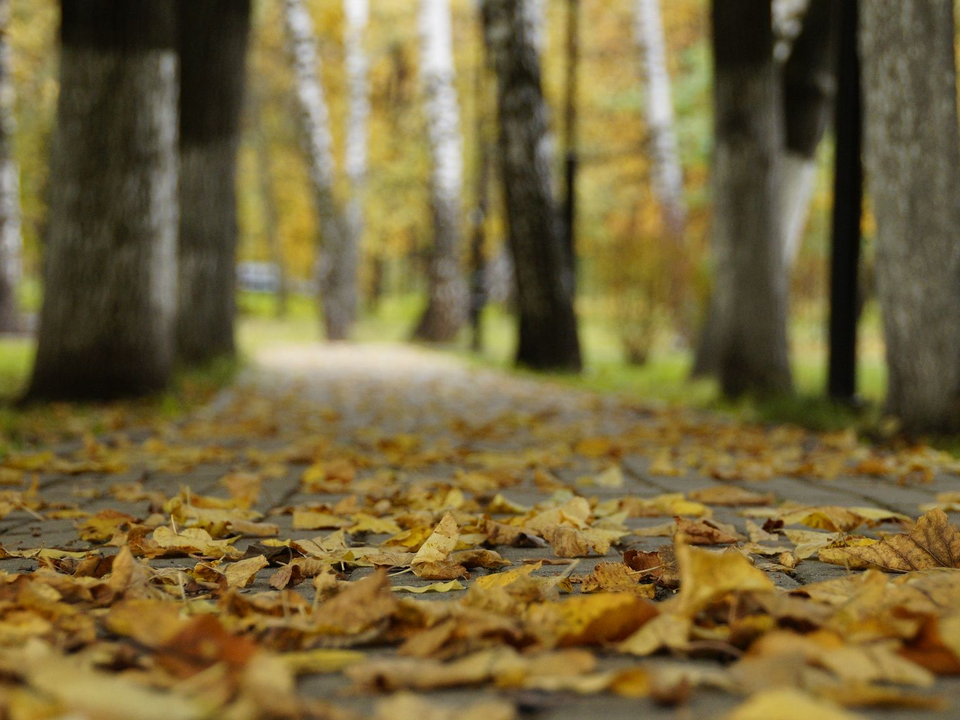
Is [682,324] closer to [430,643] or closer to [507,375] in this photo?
[507,375]

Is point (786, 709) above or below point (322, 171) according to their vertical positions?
below

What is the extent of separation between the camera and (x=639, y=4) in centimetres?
1905

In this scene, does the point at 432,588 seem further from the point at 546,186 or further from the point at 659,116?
the point at 659,116

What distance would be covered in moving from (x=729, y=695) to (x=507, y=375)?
1049 centimetres

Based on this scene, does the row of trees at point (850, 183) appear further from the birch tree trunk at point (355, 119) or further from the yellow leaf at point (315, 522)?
the birch tree trunk at point (355, 119)

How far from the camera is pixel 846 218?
675cm

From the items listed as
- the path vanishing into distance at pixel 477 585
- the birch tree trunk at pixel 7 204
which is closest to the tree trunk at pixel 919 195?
the path vanishing into distance at pixel 477 585

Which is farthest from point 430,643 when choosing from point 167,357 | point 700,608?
point 167,357

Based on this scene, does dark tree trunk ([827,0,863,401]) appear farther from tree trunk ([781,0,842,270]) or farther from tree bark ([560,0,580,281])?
tree bark ([560,0,580,281])

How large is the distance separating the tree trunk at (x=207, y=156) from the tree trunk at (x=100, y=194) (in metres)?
3.39

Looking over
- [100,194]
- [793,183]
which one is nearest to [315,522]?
[100,194]

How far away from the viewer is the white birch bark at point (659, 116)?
18688 mm

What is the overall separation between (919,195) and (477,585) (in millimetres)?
4055

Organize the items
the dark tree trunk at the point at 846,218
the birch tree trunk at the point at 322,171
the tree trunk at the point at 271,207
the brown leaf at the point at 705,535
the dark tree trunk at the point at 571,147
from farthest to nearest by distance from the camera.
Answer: the tree trunk at the point at 271,207 < the birch tree trunk at the point at 322,171 < the dark tree trunk at the point at 571,147 < the dark tree trunk at the point at 846,218 < the brown leaf at the point at 705,535
